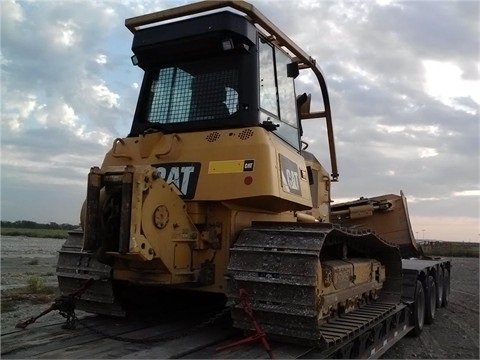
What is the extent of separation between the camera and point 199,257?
201 inches

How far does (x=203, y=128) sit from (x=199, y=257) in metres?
1.50

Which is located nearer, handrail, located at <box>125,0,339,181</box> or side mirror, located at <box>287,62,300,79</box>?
handrail, located at <box>125,0,339,181</box>

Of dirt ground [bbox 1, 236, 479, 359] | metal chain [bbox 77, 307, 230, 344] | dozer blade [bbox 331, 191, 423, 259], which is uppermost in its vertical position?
dozer blade [bbox 331, 191, 423, 259]

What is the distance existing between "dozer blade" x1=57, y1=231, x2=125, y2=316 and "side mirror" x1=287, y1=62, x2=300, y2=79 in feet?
10.9

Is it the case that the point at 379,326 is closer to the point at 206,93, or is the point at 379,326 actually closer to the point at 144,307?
the point at 144,307

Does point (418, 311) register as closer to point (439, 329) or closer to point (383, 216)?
point (439, 329)

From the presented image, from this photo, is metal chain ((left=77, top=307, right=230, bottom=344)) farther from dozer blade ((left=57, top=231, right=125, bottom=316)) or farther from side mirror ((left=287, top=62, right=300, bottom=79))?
side mirror ((left=287, top=62, right=300, bottom=79))

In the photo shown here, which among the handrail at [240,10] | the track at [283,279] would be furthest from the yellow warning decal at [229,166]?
the handrail at [240,10]

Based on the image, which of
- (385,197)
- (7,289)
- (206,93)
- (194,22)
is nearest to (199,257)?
(206,93)

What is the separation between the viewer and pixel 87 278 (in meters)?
5.50

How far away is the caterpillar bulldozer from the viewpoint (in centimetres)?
435

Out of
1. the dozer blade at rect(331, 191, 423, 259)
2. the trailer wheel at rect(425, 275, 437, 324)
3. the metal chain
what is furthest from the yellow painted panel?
the trailer wheel at rect(425, 275, 437, 324)

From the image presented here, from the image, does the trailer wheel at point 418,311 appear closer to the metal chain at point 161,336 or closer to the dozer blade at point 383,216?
the dozer blade at point 383,216

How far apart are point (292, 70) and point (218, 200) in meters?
2.41
